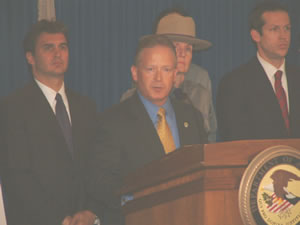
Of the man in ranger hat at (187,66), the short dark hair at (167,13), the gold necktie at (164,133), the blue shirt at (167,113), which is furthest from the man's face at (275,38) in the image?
the gold necktie at (164,133)

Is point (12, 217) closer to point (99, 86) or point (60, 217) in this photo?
point (60, 217)

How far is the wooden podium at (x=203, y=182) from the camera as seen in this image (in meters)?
1.89

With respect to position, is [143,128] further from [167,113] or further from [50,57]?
[50,57]

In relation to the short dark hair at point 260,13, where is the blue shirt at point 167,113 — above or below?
below

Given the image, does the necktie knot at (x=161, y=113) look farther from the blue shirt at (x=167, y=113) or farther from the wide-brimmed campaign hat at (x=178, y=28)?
the wide-brimmed campaign hat at (x=178, y=28)

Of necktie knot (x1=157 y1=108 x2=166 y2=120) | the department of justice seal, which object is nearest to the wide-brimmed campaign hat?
necktie knot (x1=157 y1=108 x2=166 y2=120)

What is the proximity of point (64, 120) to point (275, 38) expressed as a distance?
1458 mm

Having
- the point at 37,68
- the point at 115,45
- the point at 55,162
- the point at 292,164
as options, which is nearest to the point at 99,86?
the point at 115,45

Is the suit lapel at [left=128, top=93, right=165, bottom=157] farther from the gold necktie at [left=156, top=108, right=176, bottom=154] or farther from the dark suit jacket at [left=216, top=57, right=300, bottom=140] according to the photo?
the dark suit jacket at [left=216, top=57, right=300, bottom=140]

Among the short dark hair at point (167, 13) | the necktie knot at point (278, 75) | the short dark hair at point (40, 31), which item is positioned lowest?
the necktie knot at point (278, 75)

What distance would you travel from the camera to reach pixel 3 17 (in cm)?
460

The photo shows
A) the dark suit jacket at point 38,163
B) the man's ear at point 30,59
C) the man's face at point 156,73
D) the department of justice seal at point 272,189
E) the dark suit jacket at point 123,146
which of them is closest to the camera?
A: the department of justice seal at point 272,189

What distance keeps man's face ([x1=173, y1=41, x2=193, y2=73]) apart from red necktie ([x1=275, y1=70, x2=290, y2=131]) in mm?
569

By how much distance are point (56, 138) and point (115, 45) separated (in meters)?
1.54
